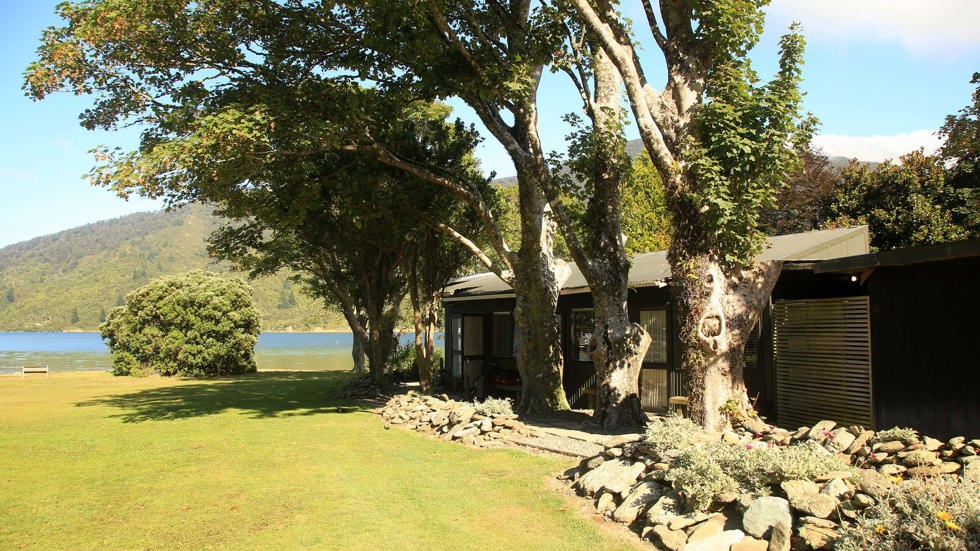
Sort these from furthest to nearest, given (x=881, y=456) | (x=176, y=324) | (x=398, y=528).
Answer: (x=176, y=324) → (x=398, y=528) → (x=881, y=456)

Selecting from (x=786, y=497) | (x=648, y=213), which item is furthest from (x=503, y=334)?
(x=648, y=213)

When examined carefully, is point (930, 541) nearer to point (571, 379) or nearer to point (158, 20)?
point (571, 379)

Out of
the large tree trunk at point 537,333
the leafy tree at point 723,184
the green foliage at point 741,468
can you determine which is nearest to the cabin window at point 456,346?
the large tree trunk at point 537,333

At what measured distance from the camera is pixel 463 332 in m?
19.7

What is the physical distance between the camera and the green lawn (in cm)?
647

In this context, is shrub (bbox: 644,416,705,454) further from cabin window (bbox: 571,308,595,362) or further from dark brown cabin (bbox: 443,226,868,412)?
cabin window (bbox: 571,308,595,362)

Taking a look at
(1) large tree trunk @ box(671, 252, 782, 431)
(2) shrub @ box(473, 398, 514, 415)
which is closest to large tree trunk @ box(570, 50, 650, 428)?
(2) shrub @ box(473, 398, 514, 415)

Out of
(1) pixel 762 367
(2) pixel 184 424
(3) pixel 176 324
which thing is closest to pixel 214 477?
(2) pixel 184 424

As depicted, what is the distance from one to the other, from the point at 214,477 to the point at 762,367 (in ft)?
29.5

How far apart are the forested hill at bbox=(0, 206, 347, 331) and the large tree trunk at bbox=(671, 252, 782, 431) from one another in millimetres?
85029

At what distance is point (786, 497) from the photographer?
581 cm

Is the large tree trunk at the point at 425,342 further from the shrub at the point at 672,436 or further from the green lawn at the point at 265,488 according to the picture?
the shrub at the point at 672,436

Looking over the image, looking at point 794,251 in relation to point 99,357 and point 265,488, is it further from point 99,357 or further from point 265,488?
point 99,357

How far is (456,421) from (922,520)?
28.0 feet
